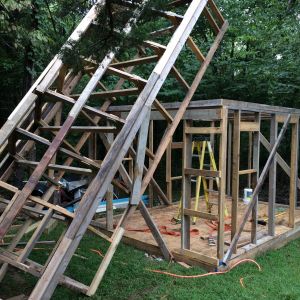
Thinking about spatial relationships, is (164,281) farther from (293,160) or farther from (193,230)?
(293,160)

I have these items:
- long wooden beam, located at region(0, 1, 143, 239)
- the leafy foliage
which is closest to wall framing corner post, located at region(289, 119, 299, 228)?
the leafy foliage

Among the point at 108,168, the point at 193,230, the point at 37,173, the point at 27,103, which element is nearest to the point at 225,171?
the point at 108,168

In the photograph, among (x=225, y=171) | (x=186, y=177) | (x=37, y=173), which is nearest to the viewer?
(x=37, y=173)

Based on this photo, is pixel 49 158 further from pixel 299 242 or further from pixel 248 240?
pixel 299 242

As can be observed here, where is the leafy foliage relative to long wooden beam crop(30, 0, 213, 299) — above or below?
above

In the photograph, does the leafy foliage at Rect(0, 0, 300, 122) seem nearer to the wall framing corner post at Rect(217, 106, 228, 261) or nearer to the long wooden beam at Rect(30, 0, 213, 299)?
the long wooden beam at Rect(30, 0, 213, 299)

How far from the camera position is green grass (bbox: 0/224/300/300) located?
416cm

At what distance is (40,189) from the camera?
A: 8477 millimetres

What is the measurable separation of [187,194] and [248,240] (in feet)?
4.88

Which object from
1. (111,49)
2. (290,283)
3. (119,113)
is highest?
(119,113)

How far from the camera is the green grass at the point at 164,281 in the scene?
13.7ft

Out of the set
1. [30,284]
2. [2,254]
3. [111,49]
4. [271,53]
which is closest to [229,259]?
[30,284]

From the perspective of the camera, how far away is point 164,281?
454cm

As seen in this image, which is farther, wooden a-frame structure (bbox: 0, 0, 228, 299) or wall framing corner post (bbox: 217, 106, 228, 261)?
wall framing corner post (bbox: 217, 106, 228, 261)
